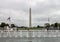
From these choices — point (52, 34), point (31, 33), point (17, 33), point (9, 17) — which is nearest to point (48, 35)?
point (52, 34)

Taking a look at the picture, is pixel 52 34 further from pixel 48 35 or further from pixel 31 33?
pixel 31 33

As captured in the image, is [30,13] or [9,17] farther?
[30,13]

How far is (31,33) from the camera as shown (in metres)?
32.2

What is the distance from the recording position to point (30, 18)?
53.8 metres

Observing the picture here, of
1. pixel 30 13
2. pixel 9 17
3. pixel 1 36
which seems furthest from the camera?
pixel 30 13

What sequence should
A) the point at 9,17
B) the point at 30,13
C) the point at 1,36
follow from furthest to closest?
the point at 30,13
the point at 9,17
the point at 1,36

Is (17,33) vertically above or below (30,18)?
below

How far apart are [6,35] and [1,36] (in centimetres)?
119

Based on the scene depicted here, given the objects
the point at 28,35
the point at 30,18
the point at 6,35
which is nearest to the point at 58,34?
the point at 28,35

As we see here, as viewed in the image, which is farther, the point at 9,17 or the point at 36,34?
the point at 9,17

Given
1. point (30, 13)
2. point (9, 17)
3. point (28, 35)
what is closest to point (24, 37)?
point (28, 35)

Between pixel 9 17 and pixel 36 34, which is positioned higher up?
pixel 9 17

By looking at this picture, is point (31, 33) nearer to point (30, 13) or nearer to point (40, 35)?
point (40, 35)

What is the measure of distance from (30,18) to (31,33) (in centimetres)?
2189
